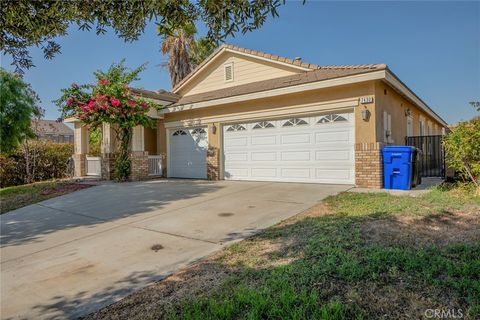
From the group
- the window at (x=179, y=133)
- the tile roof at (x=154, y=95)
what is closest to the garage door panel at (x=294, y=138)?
the window at (x=179, y=133)

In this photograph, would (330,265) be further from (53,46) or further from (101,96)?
(101,96)

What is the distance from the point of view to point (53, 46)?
428cm

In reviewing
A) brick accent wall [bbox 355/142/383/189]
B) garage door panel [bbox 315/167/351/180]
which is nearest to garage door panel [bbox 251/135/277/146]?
garage door panel [bbox 315/167/351/180]

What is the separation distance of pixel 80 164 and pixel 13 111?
361 cm

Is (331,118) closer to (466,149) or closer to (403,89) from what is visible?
(403,89)

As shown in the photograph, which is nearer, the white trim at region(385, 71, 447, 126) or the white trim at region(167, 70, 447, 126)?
the white trim at region(167, 70, 447, 126)

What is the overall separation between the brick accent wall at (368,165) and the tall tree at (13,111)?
538 inches

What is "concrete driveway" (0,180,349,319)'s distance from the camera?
3.26 meters

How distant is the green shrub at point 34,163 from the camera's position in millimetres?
14461

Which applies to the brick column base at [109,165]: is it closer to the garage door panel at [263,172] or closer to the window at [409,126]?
the garage door panel at [263,172]

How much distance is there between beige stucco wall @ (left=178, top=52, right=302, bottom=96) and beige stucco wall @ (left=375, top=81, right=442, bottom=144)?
3627 millimetres

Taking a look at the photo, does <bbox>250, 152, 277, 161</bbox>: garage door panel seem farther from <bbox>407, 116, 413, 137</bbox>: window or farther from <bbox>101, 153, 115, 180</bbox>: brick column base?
<bbox>101, 153, 115, 180</bbox>: brick column base

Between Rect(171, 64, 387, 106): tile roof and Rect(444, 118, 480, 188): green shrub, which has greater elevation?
Rect(171, 64, 387, 106): tile roof

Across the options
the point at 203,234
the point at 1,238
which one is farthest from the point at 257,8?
the point at 1,238
